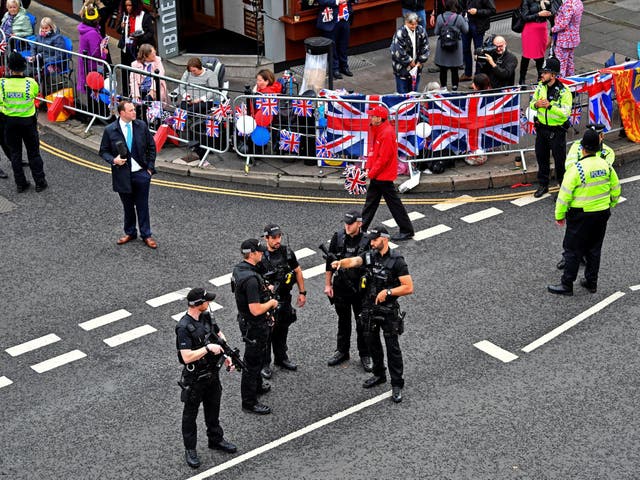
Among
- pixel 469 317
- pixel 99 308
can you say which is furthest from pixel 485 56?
pixel 99 308

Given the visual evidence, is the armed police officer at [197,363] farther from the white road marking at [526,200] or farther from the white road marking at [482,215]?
the white road marking at [526,200]

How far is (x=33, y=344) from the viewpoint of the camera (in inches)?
489

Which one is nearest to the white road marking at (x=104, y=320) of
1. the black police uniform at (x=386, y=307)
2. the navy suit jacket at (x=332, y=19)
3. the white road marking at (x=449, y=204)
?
the black police uniform at (x=386, y=307)

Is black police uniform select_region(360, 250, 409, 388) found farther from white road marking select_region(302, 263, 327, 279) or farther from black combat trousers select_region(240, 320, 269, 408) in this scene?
white road marking select_region(302, 263, 327, 279)

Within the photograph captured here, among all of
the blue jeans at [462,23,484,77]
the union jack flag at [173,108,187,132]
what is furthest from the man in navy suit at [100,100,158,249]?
the blue jeans at [462,23,484,77]

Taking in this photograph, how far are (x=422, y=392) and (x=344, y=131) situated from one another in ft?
20.5

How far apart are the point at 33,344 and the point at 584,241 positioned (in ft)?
20.7

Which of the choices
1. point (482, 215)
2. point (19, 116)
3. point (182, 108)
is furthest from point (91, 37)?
point (482, 215)

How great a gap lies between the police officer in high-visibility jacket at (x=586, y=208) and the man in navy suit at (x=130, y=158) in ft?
17.0

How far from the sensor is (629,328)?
12523 millimetres

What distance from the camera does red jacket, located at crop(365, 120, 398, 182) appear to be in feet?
46.8

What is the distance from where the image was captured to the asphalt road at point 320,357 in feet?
34.1

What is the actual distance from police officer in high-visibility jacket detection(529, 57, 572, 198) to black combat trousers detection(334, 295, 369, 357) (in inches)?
199

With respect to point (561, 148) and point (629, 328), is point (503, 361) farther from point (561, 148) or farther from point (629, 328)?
point (561, 148)
